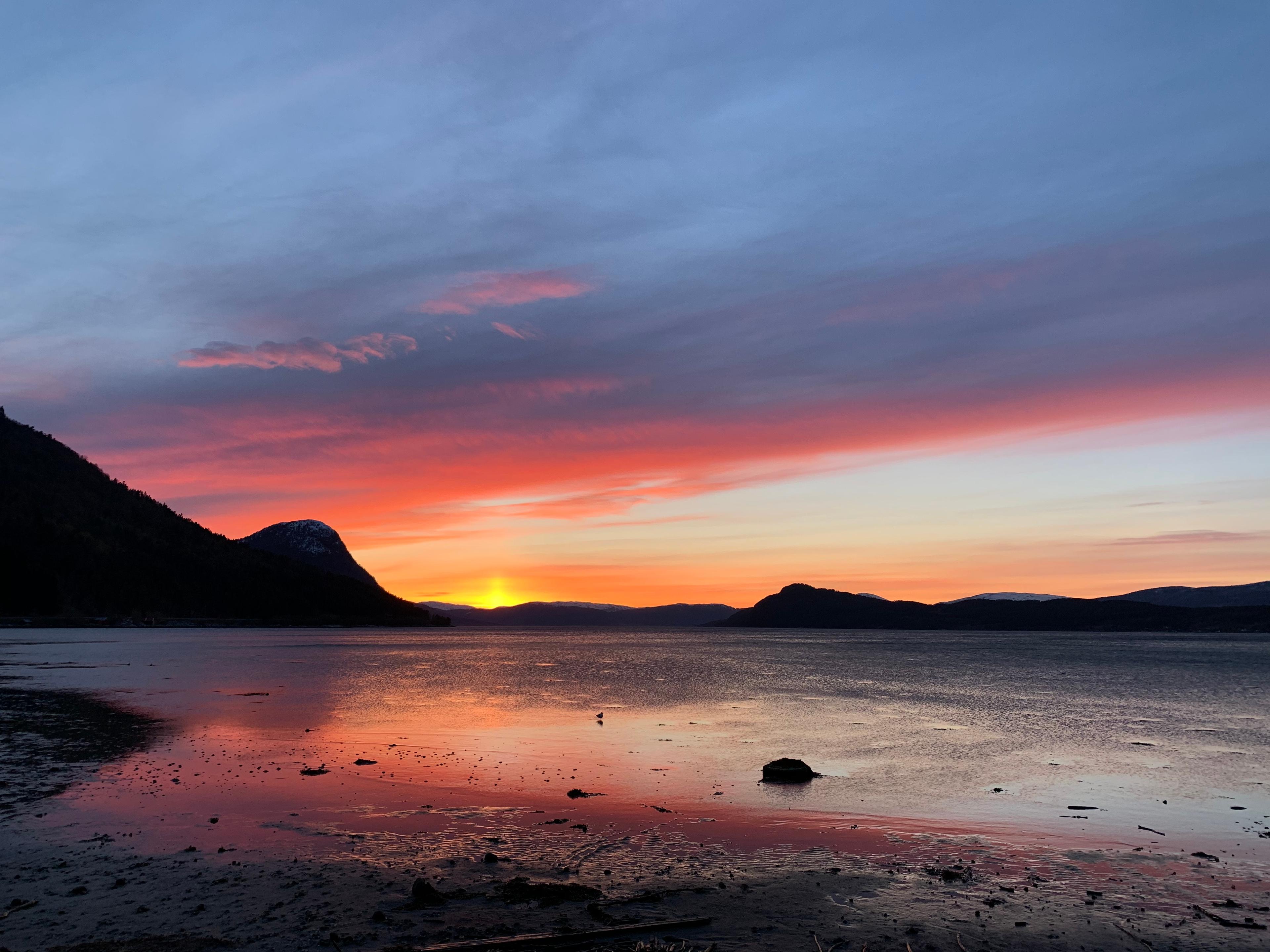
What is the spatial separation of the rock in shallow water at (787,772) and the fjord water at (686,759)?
86 cm

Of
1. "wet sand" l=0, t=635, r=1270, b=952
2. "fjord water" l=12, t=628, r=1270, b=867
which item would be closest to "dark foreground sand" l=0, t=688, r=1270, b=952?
"wet sand" l=0, t=635, r=1270, b=952

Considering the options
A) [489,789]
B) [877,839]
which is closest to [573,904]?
[877,839]

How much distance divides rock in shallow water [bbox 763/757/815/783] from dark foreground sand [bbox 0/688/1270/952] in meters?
10.9

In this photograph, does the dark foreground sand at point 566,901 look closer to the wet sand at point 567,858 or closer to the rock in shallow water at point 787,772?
the wet sand at point 567,858

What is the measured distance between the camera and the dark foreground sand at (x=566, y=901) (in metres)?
14.4

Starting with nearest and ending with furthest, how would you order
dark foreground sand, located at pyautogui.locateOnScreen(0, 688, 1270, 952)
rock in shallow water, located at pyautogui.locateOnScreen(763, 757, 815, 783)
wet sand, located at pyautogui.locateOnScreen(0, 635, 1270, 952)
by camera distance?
dark foreground sand, located at pyautogui.locateOnScreen(0, 688, 1270, 952) < wet sand, located at pyautogui.locateOnScreen(0, 635, 1270, 952) < rock in shallow water, located at pyautogui.locateOnScreen(763, 757, 815, 783)

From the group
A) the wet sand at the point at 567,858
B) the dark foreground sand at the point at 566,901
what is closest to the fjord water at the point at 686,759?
the wet sand at the point at 567,858

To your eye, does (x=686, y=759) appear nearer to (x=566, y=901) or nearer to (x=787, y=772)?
(x=787, y=772)

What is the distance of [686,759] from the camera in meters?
36.9

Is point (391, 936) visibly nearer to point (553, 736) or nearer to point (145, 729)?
point (553, 736)

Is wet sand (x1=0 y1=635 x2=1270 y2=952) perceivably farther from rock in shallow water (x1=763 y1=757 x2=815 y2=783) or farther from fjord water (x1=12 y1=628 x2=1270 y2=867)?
rock in shallow water (x1=763 y1=757 x2=815 y2=783)

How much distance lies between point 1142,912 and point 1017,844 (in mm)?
5934

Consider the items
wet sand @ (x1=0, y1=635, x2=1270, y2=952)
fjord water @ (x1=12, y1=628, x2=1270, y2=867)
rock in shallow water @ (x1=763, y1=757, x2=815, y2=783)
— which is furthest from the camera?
rock in shallow water @ (x1=763, y1=757, x2=815, y2=783)

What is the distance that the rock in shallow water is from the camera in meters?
Answer: 31.5
